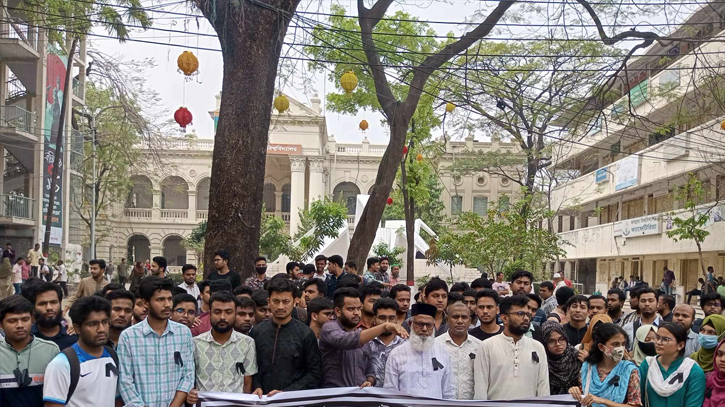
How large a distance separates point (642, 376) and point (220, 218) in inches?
205

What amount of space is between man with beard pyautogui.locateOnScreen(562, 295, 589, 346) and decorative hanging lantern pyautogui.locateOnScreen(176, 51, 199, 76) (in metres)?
5.61

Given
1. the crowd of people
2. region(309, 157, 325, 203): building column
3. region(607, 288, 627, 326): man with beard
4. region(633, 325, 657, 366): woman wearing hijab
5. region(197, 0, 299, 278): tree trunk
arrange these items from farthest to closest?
region(309, 157, 325, 203): building column → region(197, 0, 299, 278): tree trunk → region(607, 288, 627, 326): man with beard → region(633, 325, 657, 366): woman wearing hijab → the crowd of people

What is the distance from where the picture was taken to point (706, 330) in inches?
225

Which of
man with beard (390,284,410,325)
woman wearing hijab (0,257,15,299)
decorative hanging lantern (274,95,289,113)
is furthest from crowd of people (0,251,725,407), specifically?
woman wearing hijab (0,257,15,299)

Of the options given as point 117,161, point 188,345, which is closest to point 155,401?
point 188,345

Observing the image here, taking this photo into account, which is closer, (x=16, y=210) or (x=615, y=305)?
(x=615, y=305)

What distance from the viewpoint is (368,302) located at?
6.44 metres

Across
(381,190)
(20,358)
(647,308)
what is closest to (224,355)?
(20,358)

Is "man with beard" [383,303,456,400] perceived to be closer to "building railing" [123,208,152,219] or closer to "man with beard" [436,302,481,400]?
"man with beard" [436,302,481,400]

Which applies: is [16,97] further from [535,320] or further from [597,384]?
[597,384]

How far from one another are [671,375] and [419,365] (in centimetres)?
174

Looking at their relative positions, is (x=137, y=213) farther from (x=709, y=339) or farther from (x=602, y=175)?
(x=709, y=339)

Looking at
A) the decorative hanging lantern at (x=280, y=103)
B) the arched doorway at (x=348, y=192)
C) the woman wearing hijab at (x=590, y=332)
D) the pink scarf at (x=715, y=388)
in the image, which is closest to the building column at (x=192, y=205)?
the arched doorway at (x=348, y=192)

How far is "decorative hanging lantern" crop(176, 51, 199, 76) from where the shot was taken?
9641mm
